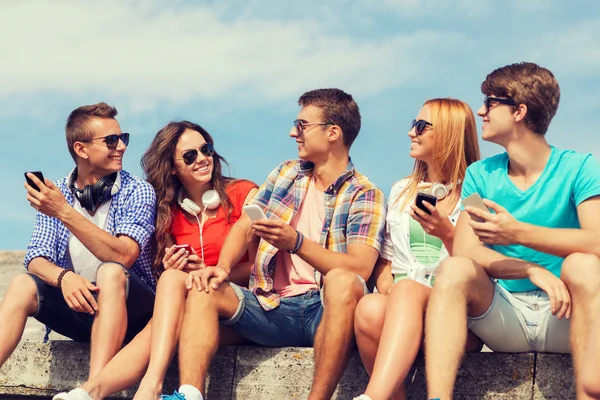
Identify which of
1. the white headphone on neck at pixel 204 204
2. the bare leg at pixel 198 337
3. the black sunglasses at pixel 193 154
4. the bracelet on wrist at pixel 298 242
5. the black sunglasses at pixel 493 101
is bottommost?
the bare leg at pixel 198 337

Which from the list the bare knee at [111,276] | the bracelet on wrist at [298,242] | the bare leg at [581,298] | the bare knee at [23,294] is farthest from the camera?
the bare knee at [23,294]

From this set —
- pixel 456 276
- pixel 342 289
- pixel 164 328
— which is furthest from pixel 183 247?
pixel 456 276

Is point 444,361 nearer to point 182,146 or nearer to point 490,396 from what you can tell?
point 490,396

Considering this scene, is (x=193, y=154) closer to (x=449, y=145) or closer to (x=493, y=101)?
(x=449, y=145)

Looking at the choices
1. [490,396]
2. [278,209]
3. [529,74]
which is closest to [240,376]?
[278,209]

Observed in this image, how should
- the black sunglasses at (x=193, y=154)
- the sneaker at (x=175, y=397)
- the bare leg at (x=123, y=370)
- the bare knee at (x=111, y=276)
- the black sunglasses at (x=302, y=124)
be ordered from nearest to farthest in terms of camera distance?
the sneaker at (x=175, y=397) < the bare leg at (x=123, y=370) < the bare knee at (x=111, y=276) < the black sunglasses at (x=302, y=124) < the black sunglasses at (x=193, y=154)

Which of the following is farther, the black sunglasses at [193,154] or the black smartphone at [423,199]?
the black sunglasses at [193,154]

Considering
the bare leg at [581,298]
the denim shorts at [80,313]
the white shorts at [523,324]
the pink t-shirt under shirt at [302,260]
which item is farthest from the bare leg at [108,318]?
the bare leg at [581,298]

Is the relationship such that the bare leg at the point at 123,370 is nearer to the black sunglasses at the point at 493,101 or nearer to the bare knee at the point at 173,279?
the bare knee at the point at 173,279

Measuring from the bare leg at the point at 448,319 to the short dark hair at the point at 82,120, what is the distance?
9.59 feet

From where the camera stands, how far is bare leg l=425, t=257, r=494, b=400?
4.67 meters

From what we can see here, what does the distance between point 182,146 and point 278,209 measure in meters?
0.93

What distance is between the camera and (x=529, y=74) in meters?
5.37

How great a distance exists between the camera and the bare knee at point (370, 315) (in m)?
4.99
